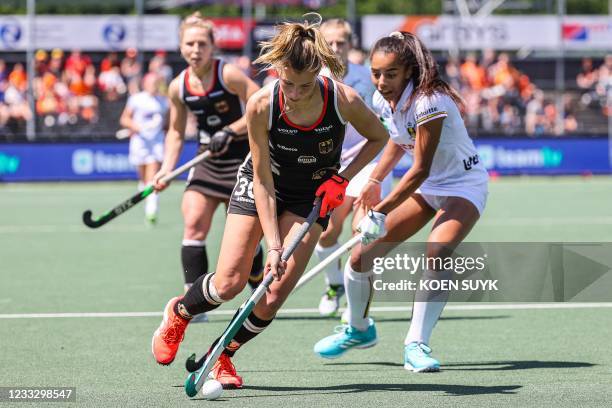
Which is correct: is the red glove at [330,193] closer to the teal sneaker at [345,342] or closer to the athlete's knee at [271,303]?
the athlete's knee at [271,303]

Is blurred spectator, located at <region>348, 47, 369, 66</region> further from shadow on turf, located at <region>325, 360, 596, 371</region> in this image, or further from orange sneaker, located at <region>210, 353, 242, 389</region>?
orange sneaker, located at <region>210, 353, 242, 389</region>

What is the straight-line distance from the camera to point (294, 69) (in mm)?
5191

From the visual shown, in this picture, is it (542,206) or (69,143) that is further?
(69,143)

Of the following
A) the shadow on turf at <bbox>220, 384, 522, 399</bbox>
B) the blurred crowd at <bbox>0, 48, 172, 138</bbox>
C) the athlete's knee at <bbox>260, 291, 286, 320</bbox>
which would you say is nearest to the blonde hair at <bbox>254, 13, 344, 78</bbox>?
the athlete's knee at <bbox>260, 291, 286, 320</bbox>

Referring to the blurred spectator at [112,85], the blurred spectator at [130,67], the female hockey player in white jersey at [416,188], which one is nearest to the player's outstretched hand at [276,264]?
the female hockey player in white jersey at [416,188]

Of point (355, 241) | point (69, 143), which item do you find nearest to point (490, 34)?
point (69, 143)

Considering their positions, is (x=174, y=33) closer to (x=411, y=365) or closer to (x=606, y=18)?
(x=606, y=18)

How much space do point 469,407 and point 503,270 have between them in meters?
3.70

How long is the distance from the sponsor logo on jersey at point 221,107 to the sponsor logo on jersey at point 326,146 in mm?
2325

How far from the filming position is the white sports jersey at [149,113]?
15.8 m

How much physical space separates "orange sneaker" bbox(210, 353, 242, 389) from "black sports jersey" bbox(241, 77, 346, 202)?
85cm

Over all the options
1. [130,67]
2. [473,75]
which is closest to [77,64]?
[130,67]

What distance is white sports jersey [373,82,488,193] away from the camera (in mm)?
6047

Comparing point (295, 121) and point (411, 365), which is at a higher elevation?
point (295, 121)
